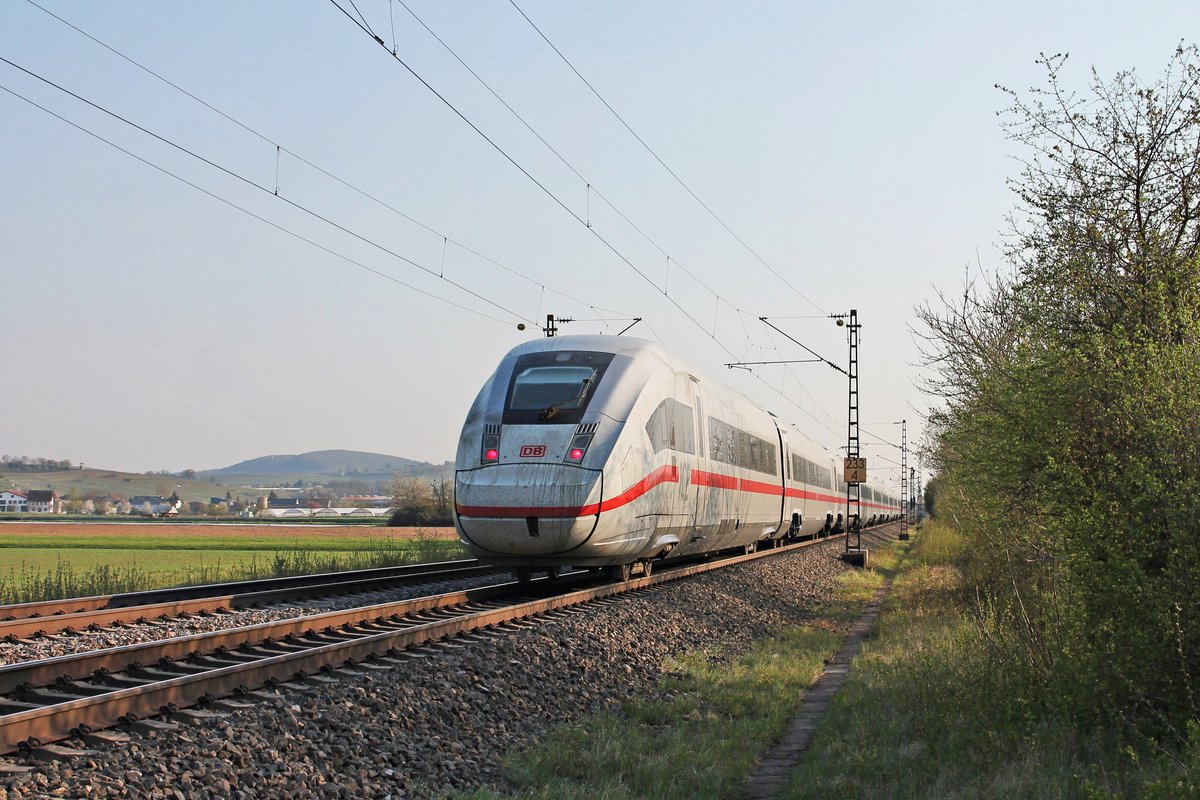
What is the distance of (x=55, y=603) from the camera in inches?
478

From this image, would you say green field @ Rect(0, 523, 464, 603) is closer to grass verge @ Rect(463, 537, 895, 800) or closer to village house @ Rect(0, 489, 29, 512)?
grass verge @ Rect(463, 537, 895, 800)

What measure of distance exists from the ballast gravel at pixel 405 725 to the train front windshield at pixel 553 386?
8.92ft

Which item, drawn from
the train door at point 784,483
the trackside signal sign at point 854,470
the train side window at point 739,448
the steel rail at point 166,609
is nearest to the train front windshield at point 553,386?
the steel rail at point 166,609

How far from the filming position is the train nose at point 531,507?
45.9 feet

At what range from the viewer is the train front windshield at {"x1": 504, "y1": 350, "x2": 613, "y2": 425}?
1480 cm

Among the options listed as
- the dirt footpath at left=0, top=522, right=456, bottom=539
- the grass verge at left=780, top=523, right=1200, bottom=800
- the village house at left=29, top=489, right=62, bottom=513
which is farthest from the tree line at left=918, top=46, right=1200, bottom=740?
the village house at left=29, top=489, right=62, bottom=513

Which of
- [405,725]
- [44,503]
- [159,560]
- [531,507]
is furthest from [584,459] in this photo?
[44,503]

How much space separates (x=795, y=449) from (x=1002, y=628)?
2171cm

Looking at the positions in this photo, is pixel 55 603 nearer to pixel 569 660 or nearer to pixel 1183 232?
pixel 569 660

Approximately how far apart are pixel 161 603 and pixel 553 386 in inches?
222

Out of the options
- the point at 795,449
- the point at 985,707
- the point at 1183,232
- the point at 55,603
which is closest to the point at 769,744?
the point at 985,707

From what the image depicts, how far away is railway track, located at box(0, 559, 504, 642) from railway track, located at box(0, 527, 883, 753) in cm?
218

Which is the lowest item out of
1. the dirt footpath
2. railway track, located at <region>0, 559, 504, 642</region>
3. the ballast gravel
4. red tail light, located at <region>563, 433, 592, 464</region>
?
the dirt footpath

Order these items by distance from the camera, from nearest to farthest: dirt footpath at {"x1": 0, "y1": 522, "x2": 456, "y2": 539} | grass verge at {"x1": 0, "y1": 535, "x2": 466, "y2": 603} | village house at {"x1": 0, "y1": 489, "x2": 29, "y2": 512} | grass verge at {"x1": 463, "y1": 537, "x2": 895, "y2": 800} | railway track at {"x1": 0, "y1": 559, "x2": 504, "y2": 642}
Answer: grass verge at {"x1": 463, "y1": 537, "x2": 895, "y2": 800} < railway track at {"x1": 0, "y1": 559, "x2": 504, "y2": 642} < grass verge at {"x1": 0, "y1": 535, "x2": 466, "y2": 603} < dirt footpath at {"x1": 0, "y1": 522, "x2": 456, "y2": 539} < village house at {"x1": 0, "y1": 489, "x2": 29, "y2": 512}
